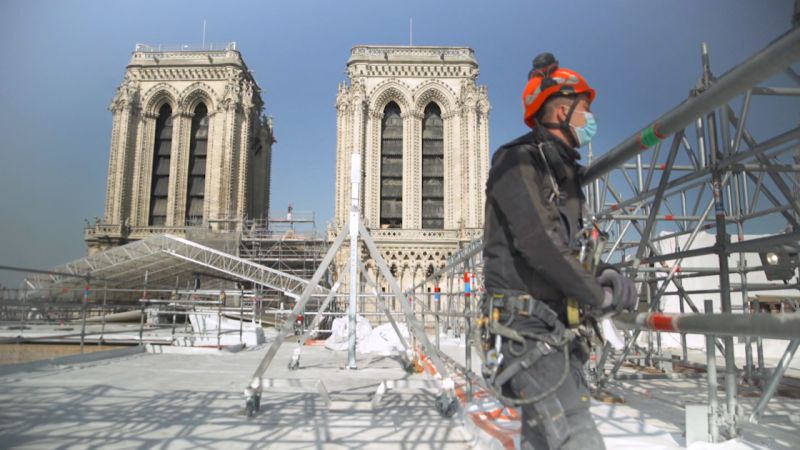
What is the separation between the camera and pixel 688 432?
390cm

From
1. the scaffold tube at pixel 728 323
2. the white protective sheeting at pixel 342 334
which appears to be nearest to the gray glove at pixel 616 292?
the scaffold tube at pixel 728 323

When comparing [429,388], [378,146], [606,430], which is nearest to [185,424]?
[429,388]

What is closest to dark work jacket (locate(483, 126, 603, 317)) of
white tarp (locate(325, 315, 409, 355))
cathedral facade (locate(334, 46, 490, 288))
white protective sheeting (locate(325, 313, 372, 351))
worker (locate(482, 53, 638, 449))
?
worker (locate(482, 53, 638, 449))

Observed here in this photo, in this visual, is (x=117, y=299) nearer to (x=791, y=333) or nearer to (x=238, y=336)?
(x=238, y=336)

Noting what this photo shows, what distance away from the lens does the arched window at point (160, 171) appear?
127 feet

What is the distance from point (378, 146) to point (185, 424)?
3259cm

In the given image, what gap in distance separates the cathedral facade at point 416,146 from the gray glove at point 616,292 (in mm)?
31802

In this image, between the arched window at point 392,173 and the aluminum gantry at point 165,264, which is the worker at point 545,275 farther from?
the arched window at point 392,173

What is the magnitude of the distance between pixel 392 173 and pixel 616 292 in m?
35.5

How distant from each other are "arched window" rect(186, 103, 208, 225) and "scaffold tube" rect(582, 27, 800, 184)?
39.2 metres

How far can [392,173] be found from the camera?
122ft

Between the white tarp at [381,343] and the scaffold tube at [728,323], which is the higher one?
the scaffold tube at [728,323]

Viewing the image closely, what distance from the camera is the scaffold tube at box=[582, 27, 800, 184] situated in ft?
5.53

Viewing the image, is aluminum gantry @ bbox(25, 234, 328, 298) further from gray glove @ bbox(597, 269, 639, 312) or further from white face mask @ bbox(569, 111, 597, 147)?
gray glove @ bbox(597, 269, 639, 312)
